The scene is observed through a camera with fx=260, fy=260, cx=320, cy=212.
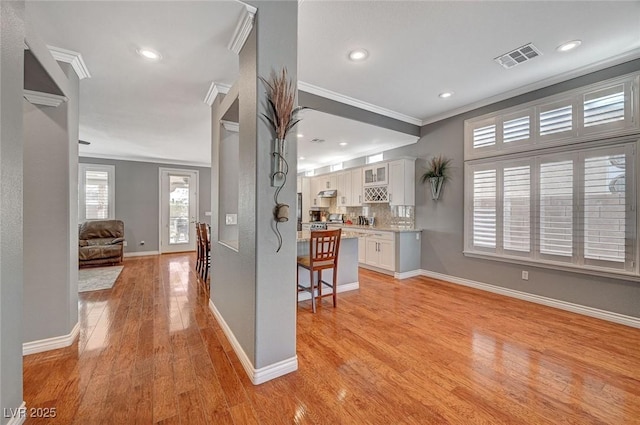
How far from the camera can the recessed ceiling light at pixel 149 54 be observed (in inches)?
96.7

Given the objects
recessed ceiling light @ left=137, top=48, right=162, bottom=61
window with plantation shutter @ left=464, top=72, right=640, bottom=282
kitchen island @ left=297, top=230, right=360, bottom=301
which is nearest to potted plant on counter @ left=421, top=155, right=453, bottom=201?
window with plantation shutter @ left=464, top=72, right=640, bottom=282

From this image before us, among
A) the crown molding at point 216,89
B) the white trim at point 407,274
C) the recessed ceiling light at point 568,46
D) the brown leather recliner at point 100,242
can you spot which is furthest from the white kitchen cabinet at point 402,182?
the brown leather recliner at point 100,242

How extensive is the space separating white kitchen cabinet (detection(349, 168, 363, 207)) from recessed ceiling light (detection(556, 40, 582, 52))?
3780 mm

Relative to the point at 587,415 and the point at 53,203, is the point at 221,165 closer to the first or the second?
the point at 53,203

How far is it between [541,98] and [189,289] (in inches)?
228

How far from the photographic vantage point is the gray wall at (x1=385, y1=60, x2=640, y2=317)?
9.76 feet

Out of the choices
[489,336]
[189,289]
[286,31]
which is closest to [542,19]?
[286,31]

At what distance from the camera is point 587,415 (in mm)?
1599

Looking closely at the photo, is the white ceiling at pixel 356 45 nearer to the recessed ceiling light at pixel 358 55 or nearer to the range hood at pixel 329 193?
the recessed ceiling light at pixel 358 55

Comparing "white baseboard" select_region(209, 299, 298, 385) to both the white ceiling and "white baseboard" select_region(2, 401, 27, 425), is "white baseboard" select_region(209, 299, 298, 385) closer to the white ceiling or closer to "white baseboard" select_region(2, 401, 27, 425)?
"white baseboard" select_region(2, 401, 27, 425)

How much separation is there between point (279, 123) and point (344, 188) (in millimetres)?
4846

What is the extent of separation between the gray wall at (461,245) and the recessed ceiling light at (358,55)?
2.46 metres

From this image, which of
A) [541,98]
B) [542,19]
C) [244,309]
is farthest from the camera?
[541,98]

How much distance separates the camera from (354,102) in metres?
3.96
